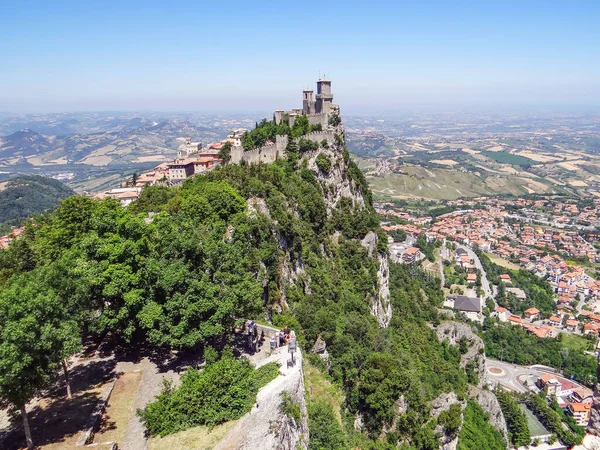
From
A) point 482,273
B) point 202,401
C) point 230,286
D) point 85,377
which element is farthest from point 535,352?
point 85,377

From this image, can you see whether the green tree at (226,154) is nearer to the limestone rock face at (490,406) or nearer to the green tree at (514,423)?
the limestone rock face at (490,406)

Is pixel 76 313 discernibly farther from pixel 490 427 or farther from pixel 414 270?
pixel 414 270

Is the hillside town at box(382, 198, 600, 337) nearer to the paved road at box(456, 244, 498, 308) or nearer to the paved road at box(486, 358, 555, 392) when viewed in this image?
the paved road at box(456, 244, 498, 308)

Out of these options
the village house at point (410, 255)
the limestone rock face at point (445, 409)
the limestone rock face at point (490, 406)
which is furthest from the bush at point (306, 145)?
the village house at point (410, 255)

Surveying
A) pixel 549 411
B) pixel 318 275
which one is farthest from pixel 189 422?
pixel 549 411

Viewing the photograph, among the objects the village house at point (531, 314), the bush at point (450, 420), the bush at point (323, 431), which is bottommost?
the village house at point (531, 314)

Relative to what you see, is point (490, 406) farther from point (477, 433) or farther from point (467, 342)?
point (467, 342)
